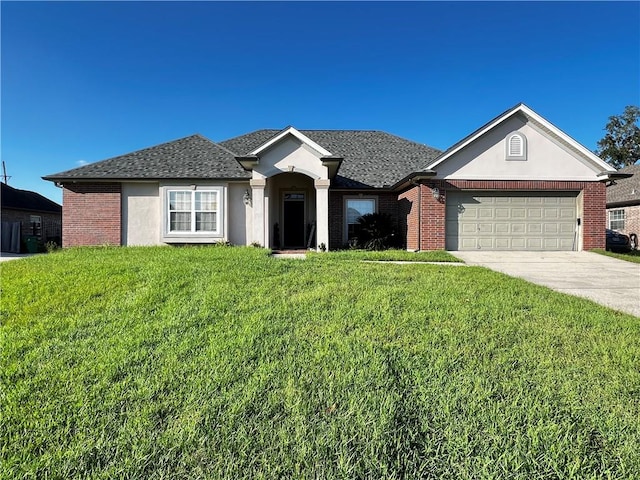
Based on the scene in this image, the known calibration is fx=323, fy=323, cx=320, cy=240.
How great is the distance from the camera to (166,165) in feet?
45.0

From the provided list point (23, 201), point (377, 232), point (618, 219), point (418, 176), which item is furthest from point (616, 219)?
point (23, 201)

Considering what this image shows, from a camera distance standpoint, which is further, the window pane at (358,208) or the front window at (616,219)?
the front window at (616,219)

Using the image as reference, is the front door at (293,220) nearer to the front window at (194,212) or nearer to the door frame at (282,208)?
the door frame at (282,208)

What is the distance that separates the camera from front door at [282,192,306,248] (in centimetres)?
1519

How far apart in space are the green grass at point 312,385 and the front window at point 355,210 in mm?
9205

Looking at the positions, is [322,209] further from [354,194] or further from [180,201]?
[180,201]

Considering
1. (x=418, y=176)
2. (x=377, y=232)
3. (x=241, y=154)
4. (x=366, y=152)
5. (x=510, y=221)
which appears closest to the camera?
(x=418, y=176)

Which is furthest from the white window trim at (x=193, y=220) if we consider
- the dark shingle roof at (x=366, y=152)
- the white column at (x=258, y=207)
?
the dark shingle roof at (x=366, y=152)

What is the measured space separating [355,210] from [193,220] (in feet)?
22.8

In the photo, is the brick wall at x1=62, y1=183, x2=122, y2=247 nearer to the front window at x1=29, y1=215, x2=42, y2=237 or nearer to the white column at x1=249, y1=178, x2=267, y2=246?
the white column at x1=249, y1=178, x2=267, y2=246

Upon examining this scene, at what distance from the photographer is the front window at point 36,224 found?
2177cm

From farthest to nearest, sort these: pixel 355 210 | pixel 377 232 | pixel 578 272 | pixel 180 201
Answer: pixel 355 210
pixel 377 232
pixel 180 201
pixel 578 272

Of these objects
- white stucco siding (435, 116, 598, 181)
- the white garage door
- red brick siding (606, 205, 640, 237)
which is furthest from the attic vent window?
red brick siding (606, 205, 640, 237)

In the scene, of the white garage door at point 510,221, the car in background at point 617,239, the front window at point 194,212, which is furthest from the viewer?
the car in background at point 617,239
